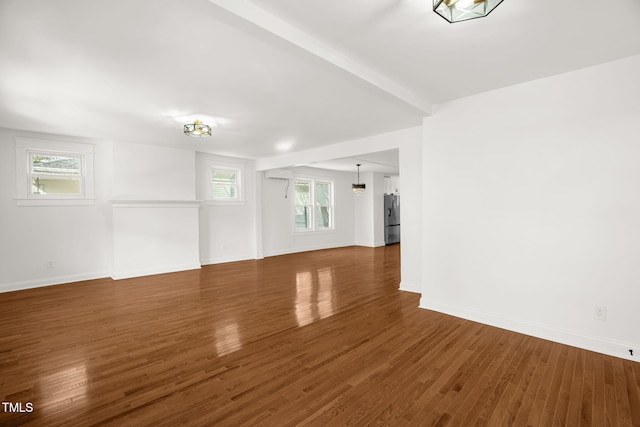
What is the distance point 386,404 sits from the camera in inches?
74.3

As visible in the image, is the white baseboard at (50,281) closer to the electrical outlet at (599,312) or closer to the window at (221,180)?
the window at (221,180)

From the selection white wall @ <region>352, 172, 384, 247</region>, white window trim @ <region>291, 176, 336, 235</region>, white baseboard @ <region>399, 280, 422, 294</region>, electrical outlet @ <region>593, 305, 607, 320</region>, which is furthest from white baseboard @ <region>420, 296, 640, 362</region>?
white wall @ <region>352, 172, 384, 247</region>

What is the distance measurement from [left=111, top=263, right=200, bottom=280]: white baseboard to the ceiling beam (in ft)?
18.2

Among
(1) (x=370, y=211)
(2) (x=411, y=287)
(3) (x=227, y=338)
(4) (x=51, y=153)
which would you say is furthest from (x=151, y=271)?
(1) (x=370, y=211)

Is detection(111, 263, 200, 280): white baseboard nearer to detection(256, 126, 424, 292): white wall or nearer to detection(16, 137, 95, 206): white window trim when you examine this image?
detection(16, 137, 95, 206): white window trim

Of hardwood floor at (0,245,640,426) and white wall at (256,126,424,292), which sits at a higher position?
white wall at (256,126,424,292)

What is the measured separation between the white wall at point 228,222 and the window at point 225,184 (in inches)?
6.1

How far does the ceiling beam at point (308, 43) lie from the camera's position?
1.75m

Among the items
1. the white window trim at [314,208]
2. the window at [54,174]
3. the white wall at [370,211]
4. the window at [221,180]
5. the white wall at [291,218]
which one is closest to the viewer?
the window at [54,174]

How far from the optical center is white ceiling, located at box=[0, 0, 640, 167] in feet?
6.15

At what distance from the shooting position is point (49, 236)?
16.4ft

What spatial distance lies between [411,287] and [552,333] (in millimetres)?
1912

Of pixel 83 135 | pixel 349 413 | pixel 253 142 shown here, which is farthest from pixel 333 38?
pixel 83 135

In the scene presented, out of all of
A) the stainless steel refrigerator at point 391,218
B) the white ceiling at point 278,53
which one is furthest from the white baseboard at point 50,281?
the stainless steel refrigerator at point 391,218
